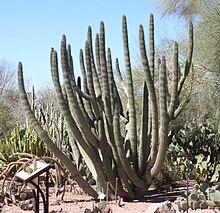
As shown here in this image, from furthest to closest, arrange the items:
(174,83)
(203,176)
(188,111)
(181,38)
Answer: (181,38) → (188,111) → (203,176) → (174,83)

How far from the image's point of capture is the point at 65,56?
22.6 feet

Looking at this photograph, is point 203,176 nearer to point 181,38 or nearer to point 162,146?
point 162,146

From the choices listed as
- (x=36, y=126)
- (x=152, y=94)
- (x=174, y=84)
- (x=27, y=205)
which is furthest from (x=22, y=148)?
(x=174, y=84)

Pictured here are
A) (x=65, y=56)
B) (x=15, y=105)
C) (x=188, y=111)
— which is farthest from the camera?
(x=15, y=105)

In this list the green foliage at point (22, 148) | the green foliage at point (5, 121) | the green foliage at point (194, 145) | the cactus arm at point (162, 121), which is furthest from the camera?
the green foliage at point (5, 121)

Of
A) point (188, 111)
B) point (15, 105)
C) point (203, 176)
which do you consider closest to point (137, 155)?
point (203, 176)

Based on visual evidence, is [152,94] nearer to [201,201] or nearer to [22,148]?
[201,201]

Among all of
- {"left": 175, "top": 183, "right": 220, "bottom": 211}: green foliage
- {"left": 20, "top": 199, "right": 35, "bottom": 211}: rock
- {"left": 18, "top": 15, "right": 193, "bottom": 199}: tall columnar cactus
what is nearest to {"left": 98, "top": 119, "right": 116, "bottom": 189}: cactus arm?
{"left": 18, "top": 15, "right": 193, "bottom": 199}: tall columnar cactus

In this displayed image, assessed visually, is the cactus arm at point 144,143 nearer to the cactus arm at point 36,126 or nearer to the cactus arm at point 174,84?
the cactus arm at point 174,84

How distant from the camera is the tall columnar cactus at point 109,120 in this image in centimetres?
693

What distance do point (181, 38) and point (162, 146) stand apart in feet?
16.6

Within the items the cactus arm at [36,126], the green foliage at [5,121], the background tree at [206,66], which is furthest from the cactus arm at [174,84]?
the green foliage at [5,121]

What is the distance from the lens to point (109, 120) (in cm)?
734

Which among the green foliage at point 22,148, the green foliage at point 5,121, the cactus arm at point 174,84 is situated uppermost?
the green foliage at point 5,121
